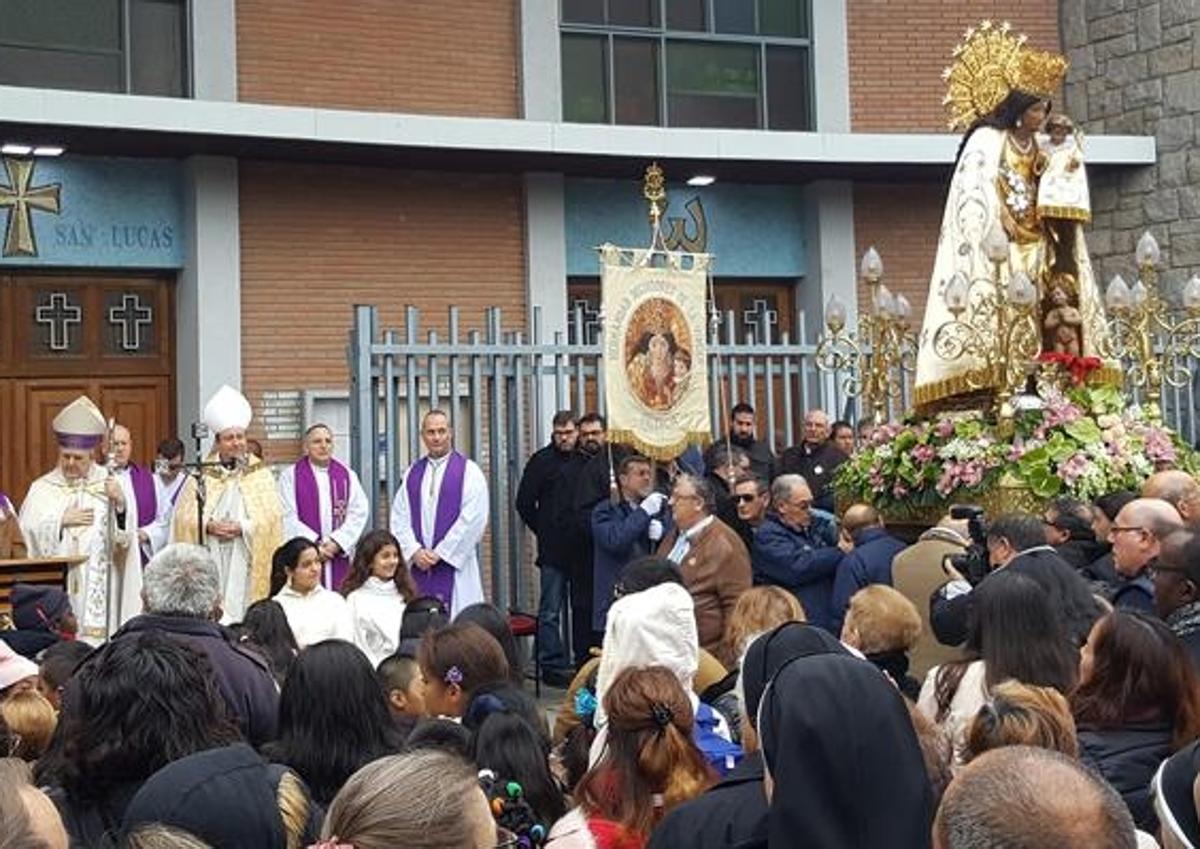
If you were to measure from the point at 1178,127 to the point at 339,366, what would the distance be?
8522 millimetres

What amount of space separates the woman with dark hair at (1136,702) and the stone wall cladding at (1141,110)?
13.7 meters

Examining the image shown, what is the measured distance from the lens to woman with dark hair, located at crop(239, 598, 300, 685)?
262 inches

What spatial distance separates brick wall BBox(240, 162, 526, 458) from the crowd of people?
22.8 ft

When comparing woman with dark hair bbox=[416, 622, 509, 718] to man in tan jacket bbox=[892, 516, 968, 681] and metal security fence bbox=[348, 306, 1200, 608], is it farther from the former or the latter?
metal security fence bbox=[348, 306, 1200, 608]

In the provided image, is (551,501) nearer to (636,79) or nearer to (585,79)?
(585,79)

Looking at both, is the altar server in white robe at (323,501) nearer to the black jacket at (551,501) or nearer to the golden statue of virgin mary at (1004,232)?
the black jacket at (551,501)

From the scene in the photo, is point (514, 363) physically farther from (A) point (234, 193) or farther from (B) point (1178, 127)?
(B) point (1178, 127)

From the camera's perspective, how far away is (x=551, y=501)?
1226 cm

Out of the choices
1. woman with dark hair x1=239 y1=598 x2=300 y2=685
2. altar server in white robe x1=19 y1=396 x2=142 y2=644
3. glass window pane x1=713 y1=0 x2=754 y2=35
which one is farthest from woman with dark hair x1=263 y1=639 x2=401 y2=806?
glass window pane x1=713 y1=0 x2=754 y2=35

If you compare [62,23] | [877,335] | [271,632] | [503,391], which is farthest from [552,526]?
[62,23]

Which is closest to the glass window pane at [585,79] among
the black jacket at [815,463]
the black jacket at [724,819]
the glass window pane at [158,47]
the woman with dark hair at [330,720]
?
the glass window pane at [158,47]

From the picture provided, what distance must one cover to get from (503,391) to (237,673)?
24.0 feet

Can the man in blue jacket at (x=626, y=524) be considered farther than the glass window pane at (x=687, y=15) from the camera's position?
No

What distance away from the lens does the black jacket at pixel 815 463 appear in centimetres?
1281
